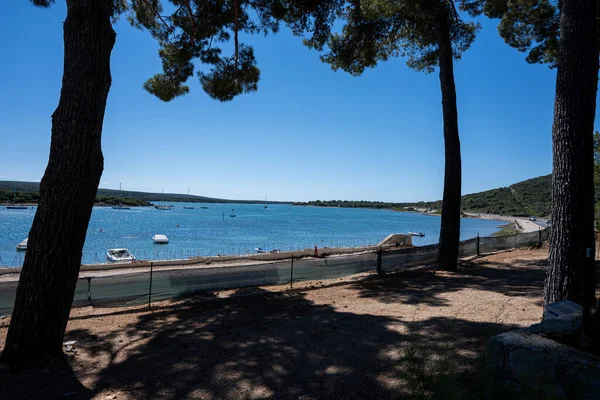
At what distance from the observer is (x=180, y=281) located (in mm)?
7871

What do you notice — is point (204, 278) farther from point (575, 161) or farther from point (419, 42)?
point (419, 42)

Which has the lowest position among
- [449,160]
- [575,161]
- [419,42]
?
[575,161]

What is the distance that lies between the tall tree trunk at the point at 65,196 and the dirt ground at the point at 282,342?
442 mm

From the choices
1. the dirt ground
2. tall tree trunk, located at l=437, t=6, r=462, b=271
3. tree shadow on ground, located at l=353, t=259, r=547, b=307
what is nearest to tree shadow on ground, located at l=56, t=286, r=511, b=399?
the dirt ground

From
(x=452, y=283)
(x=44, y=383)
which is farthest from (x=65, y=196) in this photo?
(x=452, y=283)

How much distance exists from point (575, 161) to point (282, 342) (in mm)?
4302

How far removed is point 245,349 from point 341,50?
32.2 feet

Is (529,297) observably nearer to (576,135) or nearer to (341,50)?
(576,135)

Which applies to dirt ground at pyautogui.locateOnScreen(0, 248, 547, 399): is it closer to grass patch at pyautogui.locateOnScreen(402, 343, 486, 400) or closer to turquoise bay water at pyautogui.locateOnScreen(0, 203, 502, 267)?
grass patch at pyautogui.locateOnScreen(402, 343, 486, 400)

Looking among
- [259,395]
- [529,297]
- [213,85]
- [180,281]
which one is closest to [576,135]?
[529,297]

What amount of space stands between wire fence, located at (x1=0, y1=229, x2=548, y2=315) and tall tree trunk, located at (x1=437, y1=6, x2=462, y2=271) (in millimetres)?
1006

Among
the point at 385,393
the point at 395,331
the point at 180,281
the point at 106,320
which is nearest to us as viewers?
the point at 385,393

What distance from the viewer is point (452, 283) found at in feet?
28.9

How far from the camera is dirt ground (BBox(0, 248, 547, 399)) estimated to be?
3602 mm
